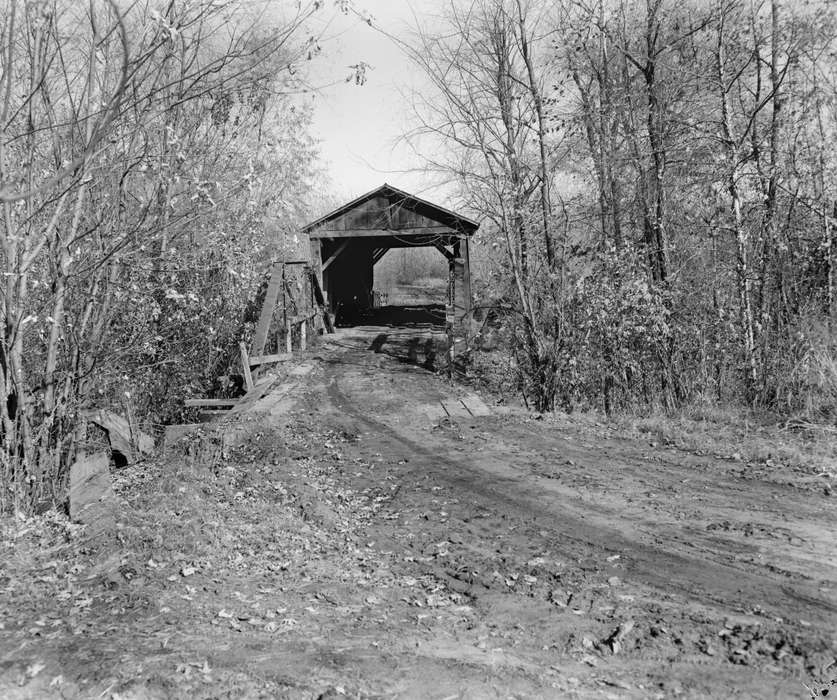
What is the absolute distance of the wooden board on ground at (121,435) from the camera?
734 cm

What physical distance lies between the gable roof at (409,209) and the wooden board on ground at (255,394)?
7.12 meters

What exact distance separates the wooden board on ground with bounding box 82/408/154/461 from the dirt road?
825 mm

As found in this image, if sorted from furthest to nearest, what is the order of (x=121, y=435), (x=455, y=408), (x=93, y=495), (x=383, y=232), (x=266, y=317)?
(x=383, y=232)
(x=266, y=317)
(x=455, y=408)
(x=121, y=435)
(x=93, y=495)

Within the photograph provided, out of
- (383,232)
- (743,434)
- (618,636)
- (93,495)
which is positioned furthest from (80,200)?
(383,232)

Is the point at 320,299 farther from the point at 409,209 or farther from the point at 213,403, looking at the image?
the point at 213,403

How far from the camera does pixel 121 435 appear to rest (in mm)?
7500

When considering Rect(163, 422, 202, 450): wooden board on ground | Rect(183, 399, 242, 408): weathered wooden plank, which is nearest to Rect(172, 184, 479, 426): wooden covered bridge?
Rect(183, 399, 242, 408): weathered wooden plank

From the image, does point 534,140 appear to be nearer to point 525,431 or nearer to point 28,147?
point 525,431

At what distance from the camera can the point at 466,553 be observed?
4.92 metres

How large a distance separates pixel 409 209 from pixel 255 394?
29.9 feet

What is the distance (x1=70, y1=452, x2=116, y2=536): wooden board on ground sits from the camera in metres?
5.02

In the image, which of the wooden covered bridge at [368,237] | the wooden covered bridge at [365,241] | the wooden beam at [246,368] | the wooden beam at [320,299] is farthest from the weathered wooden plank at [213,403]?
the wooden beam at [320,299]

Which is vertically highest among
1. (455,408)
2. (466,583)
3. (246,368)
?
(246,368)

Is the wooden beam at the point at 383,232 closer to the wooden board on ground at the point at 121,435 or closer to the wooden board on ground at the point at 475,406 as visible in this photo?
the wooden board on ground at the point at 475,406
